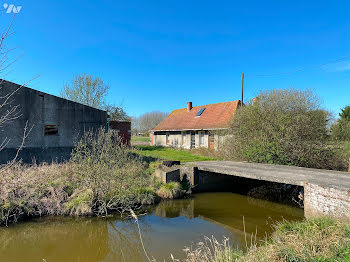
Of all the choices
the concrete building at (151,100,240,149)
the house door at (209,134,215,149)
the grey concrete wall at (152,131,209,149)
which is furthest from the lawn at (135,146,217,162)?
the grey concrete wall at (152,131,209,149)

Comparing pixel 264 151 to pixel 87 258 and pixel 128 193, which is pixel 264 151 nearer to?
pixel 128 193

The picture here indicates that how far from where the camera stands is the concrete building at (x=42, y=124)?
10641 millimetres

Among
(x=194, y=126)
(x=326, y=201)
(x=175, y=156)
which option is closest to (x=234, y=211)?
(x=326, y=201)

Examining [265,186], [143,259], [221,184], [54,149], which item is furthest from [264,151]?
[54,149]

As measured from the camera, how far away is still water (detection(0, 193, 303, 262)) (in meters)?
4.97

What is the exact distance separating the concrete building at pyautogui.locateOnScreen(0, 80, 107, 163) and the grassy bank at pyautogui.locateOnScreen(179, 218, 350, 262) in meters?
9.22

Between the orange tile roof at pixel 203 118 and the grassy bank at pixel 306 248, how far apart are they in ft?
44.5

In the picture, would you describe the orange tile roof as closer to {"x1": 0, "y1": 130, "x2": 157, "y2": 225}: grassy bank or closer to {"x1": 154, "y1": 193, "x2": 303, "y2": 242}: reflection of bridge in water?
{"x1": 154, "y1": 193, "x2": 303, "y2": 242}: reflection of bridge in water

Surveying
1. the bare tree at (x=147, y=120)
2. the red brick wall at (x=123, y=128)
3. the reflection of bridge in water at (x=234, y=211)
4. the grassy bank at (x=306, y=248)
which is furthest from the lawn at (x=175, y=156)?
the bare tree at (x=147, y=120)

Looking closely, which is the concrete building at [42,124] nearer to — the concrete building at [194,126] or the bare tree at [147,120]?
the concrete building at [194,126]

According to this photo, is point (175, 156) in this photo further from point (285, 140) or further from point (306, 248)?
point (306, 248)

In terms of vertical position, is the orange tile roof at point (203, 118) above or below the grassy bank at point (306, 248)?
above

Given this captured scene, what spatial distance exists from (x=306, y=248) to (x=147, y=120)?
205ft

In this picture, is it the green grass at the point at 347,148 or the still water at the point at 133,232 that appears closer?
the still water at the point at 133,232
